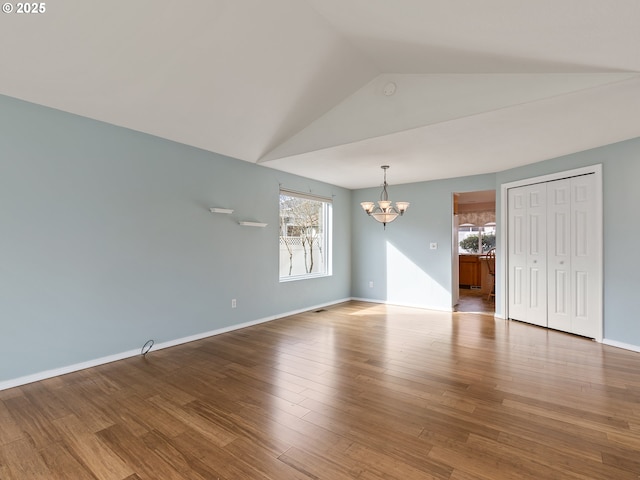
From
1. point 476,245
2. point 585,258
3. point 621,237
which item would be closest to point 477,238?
point 476,245

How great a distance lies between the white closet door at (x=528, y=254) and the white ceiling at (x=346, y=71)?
82cm

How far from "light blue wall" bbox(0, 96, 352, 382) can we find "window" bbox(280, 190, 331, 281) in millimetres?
711

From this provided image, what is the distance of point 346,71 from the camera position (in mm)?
3354

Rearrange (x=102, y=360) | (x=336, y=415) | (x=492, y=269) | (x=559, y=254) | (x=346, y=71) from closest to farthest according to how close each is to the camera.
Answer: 1. (x=336, y=415)
2. (x=102, y=360)
3. (x=346, y=71)
4. (x=559, y=254)
5. (x=492, y=269)

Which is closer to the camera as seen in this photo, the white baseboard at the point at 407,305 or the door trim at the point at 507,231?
the door trim at the point at 507,231

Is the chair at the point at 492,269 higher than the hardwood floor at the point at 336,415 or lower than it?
higher

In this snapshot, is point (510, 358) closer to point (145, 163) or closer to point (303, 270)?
point (303, 270)

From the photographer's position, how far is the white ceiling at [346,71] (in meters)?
2.20

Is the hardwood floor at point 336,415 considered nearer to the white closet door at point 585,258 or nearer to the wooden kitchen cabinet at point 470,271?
the white closet door at point 585,258

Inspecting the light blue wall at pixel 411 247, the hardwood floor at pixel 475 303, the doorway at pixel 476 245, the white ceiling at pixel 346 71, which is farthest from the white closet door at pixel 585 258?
the doorway at pixel 476 245

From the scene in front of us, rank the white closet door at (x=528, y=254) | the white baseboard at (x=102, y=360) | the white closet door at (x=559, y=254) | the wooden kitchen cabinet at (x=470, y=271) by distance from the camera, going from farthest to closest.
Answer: the wooden kitchen cabinet at (x=470, y=271) → the white closet door at (x=528, y=254) → the white closet door at (x=559, y=254) → the white baseboard at (x=102, y=360)

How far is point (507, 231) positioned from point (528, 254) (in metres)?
0.49

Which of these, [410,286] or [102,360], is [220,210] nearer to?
Answer: [102,360]

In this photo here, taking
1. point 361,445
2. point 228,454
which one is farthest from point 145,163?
point 361,445
